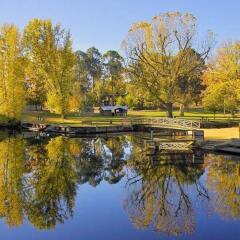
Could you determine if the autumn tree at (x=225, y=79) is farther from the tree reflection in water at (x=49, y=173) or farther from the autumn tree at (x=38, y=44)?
the autumn tree at (x=38, y=44)

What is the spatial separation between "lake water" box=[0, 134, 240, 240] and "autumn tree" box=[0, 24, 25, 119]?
28.8m

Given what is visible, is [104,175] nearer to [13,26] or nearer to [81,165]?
[81,165]

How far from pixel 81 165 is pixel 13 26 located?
44.2 m

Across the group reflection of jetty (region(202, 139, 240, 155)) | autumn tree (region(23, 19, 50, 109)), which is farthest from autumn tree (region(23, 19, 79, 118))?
reflection of jetty (region(202, 139, 240, 155))

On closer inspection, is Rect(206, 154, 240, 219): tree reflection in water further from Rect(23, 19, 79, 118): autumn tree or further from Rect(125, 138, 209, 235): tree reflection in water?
Rect(23, 19, 79, 118): autumn tree

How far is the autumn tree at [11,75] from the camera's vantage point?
68.9 m

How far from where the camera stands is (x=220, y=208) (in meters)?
22.5

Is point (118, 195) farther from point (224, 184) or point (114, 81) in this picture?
point (114, 81)

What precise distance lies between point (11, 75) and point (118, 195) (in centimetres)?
4890

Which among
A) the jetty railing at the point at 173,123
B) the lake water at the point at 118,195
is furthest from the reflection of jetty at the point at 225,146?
the jetty railing at the point at 173,123

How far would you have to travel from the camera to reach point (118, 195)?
86.3 ft

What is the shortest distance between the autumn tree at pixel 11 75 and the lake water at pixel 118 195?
28.8m

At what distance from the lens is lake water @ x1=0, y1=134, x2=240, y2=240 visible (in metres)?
19.5

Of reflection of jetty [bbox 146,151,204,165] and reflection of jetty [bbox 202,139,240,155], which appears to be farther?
reflection of jetty [bbox 202,139,240,155]
